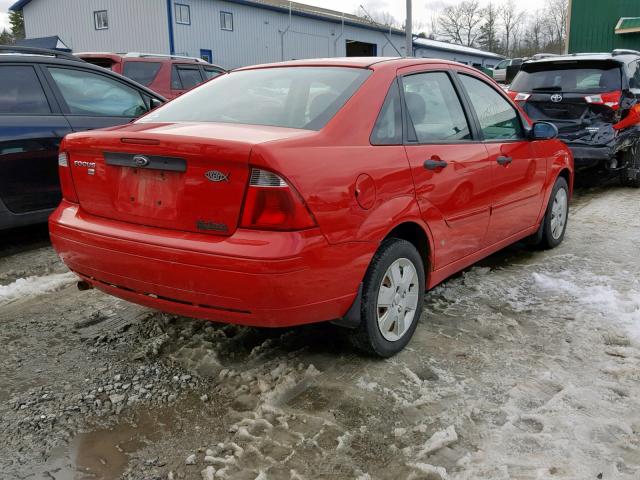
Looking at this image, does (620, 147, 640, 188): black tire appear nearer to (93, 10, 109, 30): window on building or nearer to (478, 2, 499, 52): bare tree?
(93, 10, 109, 30): window on building

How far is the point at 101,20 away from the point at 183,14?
193 inches

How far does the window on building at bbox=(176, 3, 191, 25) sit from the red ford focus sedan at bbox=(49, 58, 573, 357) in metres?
25.8

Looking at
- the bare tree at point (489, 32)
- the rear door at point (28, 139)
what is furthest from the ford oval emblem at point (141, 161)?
→ the bare tree at point (489, 32)

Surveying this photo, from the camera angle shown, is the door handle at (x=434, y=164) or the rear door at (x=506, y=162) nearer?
the door handle at (x=434, y=164)

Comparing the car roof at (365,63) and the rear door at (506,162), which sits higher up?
the car roof at (365,63)

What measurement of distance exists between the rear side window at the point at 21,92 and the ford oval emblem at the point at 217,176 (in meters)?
3.16

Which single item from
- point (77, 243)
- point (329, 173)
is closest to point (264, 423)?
point (329, 173)

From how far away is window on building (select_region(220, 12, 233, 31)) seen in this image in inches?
1158

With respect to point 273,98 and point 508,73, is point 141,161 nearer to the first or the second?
point 273,98

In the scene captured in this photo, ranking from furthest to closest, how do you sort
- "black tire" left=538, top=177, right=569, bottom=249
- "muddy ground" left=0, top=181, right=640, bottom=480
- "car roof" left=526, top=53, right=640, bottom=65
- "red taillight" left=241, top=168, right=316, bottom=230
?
"car roof" left=526, top=53, right=640, bottom=65 < "black tire" left=538, top=177, right=569, bottom=249 < "red taillight" left=241, top=168, right=316, bottom=230 < "muddy ground" left=0, top=181, right=640, bottom=480

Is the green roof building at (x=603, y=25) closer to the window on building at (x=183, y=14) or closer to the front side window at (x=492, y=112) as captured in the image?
the window on building at (x=183, y=14)

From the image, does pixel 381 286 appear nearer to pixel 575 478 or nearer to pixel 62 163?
pixel 575 478

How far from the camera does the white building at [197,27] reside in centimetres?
2748

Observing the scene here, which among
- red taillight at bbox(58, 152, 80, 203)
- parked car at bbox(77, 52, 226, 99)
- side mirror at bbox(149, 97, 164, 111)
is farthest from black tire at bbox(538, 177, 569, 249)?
parked car at bbox(77, 52, 226, 99)
